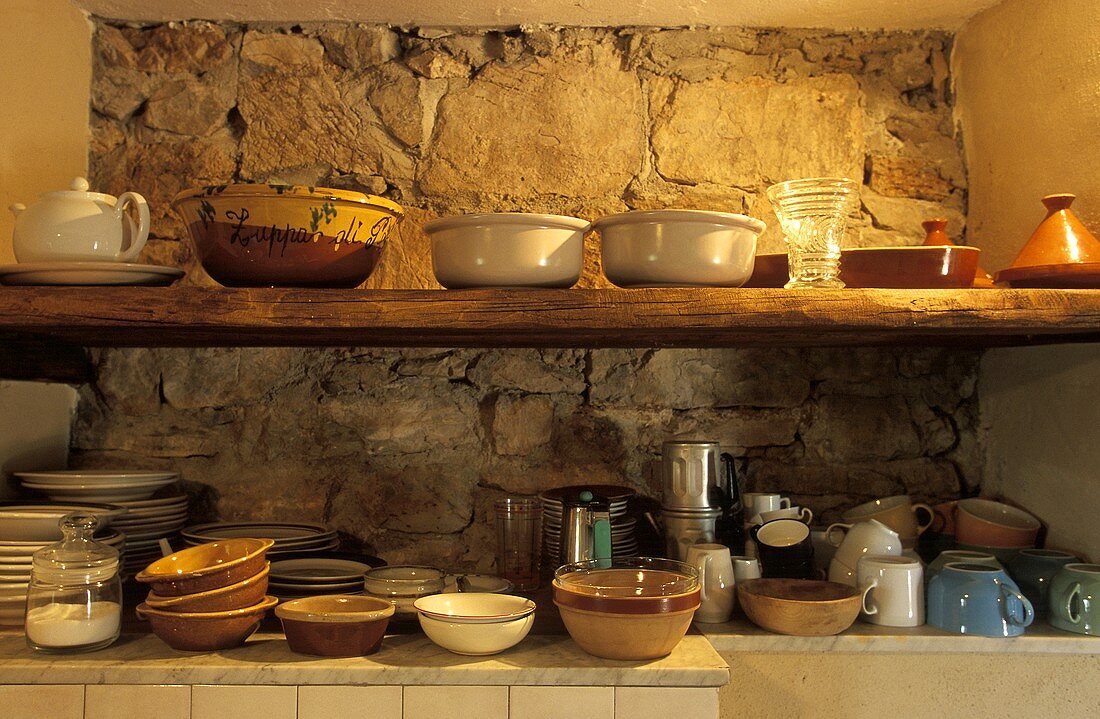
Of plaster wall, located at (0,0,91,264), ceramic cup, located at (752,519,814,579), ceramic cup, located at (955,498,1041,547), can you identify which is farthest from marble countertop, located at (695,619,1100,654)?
plaster wall, located at (0,0,91,264)

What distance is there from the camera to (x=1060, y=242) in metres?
1.29

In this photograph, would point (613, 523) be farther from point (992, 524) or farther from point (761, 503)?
point (992, 524)

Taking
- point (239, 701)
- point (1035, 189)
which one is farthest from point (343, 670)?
point (1035, 189)

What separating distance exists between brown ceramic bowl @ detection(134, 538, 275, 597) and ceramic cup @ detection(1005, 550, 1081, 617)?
126 cm

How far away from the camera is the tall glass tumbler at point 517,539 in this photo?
151 cm

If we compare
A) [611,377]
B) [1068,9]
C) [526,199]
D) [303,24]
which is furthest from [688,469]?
[303,24]

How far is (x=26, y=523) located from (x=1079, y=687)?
1780 millimetres

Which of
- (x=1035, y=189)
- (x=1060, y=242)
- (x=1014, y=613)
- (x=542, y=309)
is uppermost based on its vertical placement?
(x=1035, y=189)

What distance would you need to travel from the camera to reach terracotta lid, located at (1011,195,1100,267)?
4.18 ft

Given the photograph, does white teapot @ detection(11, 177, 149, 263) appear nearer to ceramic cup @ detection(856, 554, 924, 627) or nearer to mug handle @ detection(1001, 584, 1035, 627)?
ceramic cup @ detection(856, 554, 924, 627)

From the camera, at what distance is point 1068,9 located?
4.72 feet

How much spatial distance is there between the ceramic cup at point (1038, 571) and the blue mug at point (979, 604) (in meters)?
0.08

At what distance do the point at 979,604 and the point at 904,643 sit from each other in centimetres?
14

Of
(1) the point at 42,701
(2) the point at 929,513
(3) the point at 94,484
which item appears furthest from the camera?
(2) the point at 929,513
